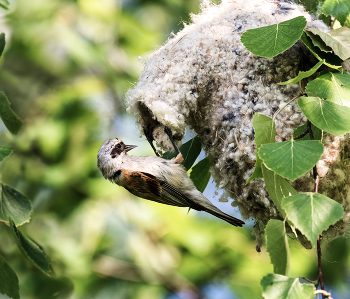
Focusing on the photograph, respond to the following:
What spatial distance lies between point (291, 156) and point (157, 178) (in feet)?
2.21

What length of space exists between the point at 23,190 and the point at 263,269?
153 centimetres

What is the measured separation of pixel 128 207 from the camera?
7.64 ft

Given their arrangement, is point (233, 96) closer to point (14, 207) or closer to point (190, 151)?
point (190, 151)

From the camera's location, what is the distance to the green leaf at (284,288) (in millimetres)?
714

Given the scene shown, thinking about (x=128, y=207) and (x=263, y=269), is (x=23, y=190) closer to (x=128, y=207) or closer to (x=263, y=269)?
(x=128, y=207)

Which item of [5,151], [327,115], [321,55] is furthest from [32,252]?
[321,55]

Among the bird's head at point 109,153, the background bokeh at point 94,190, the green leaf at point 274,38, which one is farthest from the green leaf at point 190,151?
the background bokeh at point 94,190

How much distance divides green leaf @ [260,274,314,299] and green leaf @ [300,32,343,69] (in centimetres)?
56

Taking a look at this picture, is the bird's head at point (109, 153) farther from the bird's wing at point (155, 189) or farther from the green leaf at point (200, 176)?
the green leaf at point (200, 176)

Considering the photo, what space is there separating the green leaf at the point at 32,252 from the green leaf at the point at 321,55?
0.92m

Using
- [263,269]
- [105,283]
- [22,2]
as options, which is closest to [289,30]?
[263,269]

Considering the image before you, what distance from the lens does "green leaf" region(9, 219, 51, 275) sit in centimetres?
100

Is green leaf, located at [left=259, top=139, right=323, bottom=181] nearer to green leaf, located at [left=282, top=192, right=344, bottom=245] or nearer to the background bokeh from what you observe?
green leaf, located at [left=282, top=192, right=344, bottom=245]

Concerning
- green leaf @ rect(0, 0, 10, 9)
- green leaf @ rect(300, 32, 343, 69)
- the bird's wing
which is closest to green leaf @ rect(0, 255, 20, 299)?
the bird's wing
